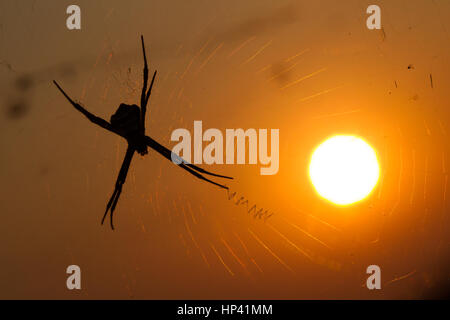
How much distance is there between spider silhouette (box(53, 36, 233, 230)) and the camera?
2.83m

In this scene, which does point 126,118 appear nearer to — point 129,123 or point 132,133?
point 129,123

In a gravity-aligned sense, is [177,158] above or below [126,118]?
below

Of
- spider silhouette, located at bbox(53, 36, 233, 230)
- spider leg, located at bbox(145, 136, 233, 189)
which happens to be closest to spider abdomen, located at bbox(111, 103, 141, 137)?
spider silhouette, located at bbox(53, 36, 233, 230)

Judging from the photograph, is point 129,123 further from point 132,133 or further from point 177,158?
point 177,158

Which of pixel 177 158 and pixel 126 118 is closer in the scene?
pixel 126 118

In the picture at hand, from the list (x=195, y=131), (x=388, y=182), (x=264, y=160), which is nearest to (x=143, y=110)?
(x=195, y=131)

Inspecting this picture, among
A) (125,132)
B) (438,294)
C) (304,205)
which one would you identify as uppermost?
(125,132)

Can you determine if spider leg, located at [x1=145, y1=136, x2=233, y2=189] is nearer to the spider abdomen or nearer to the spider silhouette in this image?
the spider silhouette

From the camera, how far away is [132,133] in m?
3.13

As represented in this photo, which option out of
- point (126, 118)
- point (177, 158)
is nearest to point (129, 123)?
point (126, 118)

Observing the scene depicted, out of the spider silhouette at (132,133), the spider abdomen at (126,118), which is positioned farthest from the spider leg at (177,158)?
the spider abdomen at (126,118)
